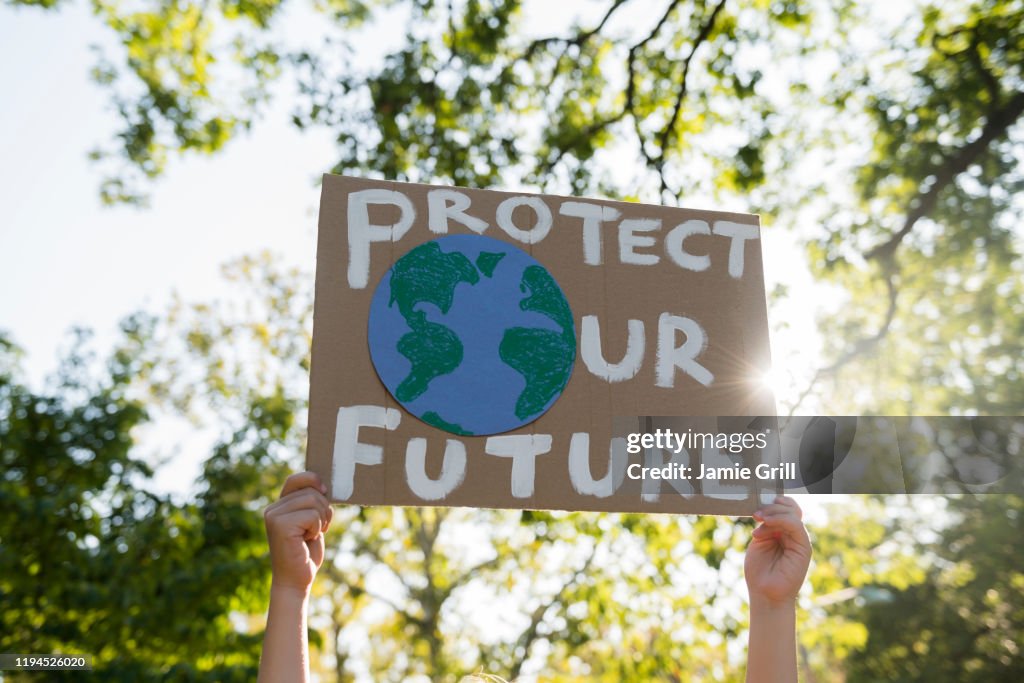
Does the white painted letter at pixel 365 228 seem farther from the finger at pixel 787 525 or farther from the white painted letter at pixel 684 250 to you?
the finger at pixel 787 525

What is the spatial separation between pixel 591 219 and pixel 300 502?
1.18 meters

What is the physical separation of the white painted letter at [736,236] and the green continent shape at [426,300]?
0.80m

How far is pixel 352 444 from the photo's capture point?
6.81 feet

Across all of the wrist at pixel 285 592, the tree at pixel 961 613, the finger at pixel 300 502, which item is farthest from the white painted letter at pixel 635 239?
the tree at pixel 961 613

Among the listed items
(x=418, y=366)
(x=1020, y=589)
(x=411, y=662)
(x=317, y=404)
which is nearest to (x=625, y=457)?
(x=418, y=366)

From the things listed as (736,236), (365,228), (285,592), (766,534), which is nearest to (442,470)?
(285,592)

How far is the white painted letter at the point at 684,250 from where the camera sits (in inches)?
98.4

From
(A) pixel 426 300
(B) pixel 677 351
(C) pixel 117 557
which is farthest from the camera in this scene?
(C) pixel 117 557

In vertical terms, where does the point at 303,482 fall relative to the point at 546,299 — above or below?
below

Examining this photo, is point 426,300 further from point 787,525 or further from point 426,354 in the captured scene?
point 787,525

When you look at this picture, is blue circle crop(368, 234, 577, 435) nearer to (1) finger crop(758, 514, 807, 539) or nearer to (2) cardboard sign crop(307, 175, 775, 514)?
(2) cardboard sign crop(307, 175, 775, 514)

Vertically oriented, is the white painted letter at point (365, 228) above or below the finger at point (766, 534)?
above

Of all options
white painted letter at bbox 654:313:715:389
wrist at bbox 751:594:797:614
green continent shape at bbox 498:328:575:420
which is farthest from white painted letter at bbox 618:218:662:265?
wrist at bbox 751:594:797:614

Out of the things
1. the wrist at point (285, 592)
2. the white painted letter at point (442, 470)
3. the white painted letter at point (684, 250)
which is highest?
the white painted letter at point (684, 250)
